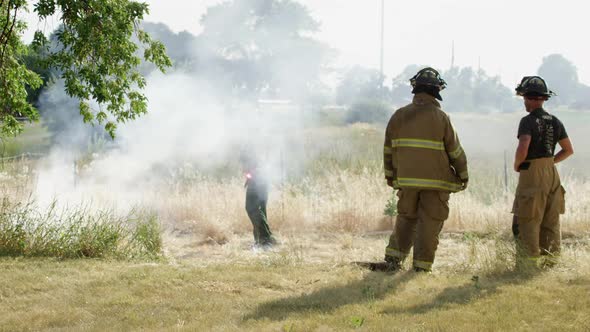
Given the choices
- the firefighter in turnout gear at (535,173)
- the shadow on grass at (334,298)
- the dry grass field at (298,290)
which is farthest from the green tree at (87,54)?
the firefighter in turnout gear at (535,173)

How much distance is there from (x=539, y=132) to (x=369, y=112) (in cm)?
2750

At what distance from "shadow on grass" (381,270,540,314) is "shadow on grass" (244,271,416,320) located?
0.41 meters

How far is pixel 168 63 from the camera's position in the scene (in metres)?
7.66

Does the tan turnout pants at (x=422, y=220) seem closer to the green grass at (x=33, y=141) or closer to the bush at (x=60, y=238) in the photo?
the bush at (x=60, y=238)

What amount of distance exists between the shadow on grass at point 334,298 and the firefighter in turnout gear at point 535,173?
122cm

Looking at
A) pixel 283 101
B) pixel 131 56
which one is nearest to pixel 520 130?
pixel 131 56

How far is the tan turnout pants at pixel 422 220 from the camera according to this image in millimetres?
6328

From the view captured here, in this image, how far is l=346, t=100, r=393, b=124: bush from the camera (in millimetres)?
33125

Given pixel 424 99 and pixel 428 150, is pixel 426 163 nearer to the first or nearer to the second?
pixel 428 150

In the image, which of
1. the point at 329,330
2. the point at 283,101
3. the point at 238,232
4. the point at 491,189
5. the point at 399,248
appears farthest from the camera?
the point at 283,101

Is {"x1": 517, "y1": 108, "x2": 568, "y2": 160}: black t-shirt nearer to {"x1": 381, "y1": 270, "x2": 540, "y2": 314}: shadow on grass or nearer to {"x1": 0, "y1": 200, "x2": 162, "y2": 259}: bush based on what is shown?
{"x1": 381, "y1": 270, "x2": 540, "y2": 314}: shadow on grass

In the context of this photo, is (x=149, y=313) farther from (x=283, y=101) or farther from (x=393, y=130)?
(x=283, y=101)

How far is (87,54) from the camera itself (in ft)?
24.5

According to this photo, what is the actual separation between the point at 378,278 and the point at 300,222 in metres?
5.40
